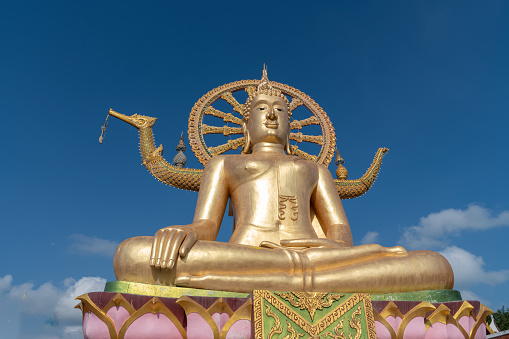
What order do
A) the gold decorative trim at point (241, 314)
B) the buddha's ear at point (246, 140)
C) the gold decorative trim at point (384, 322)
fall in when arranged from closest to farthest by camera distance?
1. the gold decorative trim at point (241, 314)
2. the gold decorative trim at point (384, 322)
3. the buddha's ear at point (246, 140)

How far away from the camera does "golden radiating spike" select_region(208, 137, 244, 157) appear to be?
6.16 m

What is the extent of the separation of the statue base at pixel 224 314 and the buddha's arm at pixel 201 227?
0.87 feet

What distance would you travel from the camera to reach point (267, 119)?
5.34 metres

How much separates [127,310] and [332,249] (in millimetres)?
1710

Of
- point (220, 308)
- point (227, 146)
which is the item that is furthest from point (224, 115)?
point (220, 308)

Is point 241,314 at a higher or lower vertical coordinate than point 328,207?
lower

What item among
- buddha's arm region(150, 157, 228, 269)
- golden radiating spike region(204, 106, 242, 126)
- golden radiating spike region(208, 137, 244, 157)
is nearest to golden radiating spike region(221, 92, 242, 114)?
golden radiating spike region(204, 106, 242, 126)

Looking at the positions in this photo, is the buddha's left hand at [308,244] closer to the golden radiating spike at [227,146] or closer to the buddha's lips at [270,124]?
the buddha's lips at [270,124]

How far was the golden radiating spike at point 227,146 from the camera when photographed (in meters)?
6.16

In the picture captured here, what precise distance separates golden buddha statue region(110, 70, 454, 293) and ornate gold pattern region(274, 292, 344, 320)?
31 cm

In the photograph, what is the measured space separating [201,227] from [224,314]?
4.17 feet

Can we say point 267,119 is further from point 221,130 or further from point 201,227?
point 201,227

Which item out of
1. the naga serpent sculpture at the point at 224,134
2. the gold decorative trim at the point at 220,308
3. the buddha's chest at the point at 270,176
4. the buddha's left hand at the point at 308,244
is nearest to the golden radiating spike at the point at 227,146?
the naga serpent sculpture at the point at 224,134

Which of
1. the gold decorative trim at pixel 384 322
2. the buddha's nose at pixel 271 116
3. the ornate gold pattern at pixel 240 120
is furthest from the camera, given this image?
the ornate gold pattern at pixel 240 120
